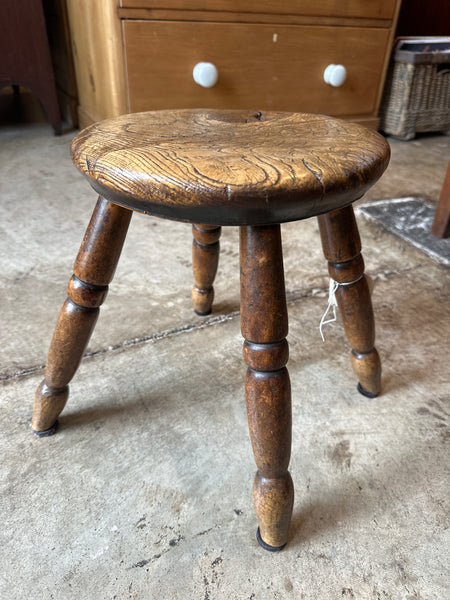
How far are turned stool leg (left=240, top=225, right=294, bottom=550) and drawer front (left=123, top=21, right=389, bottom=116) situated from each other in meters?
1.11

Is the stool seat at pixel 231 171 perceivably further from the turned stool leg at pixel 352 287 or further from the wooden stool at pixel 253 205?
the turned stool leg at pixel 352 287

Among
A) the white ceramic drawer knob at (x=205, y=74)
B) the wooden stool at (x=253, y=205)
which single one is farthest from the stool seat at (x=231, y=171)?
the white ceramic drawer knob at (x=205, y=74)

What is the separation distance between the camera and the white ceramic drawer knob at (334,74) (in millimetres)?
1521

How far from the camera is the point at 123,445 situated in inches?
22.4

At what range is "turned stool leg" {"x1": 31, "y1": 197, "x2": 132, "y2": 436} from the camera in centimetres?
47

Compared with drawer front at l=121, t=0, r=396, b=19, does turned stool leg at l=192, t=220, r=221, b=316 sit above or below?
below

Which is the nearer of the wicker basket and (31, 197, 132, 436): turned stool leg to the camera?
(31, 197, 132, 436): turned stool leg

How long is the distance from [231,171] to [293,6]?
4.42 feet

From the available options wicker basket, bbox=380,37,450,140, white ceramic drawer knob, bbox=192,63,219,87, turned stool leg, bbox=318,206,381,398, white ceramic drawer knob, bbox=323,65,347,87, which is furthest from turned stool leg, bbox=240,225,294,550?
wicker basket, bbox=380,37,450,140

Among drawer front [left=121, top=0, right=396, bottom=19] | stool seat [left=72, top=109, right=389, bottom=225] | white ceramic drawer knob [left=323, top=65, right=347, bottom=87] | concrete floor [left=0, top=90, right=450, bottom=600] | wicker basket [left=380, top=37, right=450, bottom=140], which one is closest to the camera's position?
stool seat [left=72, top=109, right=389, bottom=225]

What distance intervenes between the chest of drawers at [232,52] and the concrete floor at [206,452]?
66 cm

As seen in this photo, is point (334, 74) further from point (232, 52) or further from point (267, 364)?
point (267, 364)

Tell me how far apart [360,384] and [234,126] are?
0.40 meters

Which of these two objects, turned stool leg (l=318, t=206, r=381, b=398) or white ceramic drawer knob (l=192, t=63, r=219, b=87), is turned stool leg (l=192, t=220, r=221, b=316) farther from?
white ceramic drawer knob (l=192, t=63, r=219, b=87)
